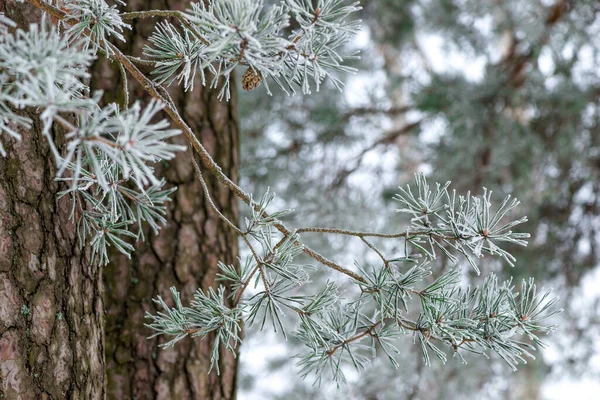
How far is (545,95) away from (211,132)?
2.01 meters

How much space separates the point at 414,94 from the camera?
2.84 meters

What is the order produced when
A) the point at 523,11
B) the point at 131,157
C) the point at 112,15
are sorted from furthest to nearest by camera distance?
the point at 523,11
the point at 112,15
the point at 131,157

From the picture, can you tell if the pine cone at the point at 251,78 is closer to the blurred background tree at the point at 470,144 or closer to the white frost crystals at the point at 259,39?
the white frost crystals at the point at 259,39

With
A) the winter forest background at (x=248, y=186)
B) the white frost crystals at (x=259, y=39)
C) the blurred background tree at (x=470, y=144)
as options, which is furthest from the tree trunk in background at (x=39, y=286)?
the blurred background tree at (x=470, y=144)

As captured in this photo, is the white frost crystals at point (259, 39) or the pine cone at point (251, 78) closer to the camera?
the white frost crystals at point (259, 39)

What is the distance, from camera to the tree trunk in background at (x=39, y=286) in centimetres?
74

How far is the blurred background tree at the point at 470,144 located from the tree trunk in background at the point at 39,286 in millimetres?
1693

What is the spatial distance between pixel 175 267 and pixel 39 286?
47 centimetres

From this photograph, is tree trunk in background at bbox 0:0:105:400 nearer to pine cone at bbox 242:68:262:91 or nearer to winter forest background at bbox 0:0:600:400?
winter forest background at bbox 0:0:600:400

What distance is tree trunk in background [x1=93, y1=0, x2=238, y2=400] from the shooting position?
115 cm

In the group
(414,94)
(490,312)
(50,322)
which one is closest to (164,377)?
(50,322)

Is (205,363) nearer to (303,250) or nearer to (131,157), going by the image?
(303,250)

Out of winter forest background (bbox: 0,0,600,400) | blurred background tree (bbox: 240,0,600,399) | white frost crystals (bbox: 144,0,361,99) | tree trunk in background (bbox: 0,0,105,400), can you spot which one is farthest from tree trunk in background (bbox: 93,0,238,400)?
blurred background tree (bbox: 240,0,600,399)

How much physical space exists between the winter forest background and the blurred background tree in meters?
0.01
